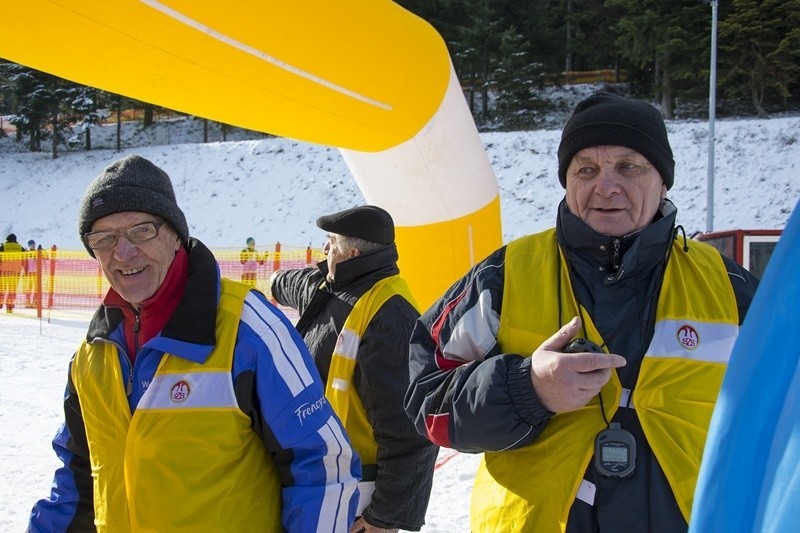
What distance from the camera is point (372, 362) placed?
8.39 feet

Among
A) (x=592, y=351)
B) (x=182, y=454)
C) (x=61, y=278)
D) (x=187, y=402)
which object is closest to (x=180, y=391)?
(x=187, y=402)

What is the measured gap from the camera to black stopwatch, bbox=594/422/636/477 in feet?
4.38

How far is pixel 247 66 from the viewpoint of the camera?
3375mm

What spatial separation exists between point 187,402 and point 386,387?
1.01 meters

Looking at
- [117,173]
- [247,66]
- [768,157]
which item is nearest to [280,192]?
[768,157]

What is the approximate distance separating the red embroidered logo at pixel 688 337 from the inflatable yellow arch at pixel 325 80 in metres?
2.35

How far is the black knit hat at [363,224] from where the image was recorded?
9.49ft

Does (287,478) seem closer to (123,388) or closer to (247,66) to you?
(123,388)

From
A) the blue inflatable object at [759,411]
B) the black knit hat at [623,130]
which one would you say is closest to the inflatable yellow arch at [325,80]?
the black knit hat at [623,130]

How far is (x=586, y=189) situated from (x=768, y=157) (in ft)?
68.9

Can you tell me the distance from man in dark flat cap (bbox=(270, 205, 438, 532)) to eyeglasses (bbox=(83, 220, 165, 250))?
98 cm

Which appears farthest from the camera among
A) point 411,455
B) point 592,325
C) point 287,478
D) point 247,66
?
point 247,66

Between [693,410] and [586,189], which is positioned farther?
[586,189]

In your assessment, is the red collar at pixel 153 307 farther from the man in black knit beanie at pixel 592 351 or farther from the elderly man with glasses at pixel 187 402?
the man in black knit beanie at pixel 592 351
